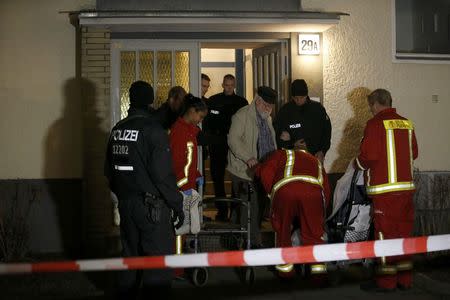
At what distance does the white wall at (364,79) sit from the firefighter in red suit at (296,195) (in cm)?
321

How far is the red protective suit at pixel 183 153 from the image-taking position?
394 inches

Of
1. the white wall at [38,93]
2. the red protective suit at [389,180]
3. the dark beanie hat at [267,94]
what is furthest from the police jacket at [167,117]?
the red protective suit at [389,180]

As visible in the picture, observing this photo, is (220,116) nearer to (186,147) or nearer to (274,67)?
(274,67)

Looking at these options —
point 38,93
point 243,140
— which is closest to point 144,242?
point 243,140

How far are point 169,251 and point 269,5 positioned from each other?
5202 millimetres

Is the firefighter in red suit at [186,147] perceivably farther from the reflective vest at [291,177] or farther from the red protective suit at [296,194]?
the reflective vest at [291,177]

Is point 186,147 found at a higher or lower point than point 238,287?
Result: higher

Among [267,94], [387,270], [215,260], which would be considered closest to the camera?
[215,260]

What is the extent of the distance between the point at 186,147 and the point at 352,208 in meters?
1.87

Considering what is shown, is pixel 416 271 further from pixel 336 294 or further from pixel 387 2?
pixel 387 2

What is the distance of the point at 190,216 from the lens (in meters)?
9.93

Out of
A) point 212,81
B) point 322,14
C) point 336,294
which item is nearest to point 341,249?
point 336,294

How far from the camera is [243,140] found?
11445mm

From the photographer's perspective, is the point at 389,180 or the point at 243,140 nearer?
the point at 389,180
